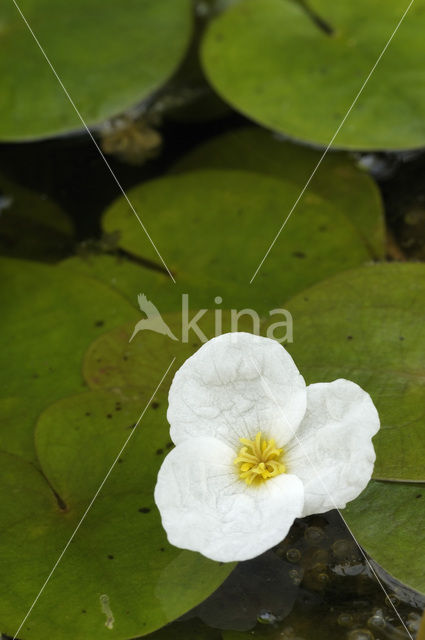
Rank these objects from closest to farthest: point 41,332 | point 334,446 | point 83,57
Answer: point 334,446 → point 41,332 → point 83,57

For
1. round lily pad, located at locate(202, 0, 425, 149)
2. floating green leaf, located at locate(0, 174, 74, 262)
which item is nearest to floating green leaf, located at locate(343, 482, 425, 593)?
round lily pad, located at locate(202, 0, 425, 149)

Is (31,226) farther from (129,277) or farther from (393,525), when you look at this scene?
(393,525)

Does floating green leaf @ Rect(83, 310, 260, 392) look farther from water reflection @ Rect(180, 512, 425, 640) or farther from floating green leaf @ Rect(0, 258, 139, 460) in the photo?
water reflection @ Rect(180, 512, 425, 640)

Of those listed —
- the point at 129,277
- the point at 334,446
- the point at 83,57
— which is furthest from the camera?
the point at 83,57

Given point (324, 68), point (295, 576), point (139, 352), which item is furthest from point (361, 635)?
point (324, 68)

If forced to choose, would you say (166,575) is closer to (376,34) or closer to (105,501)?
(105,501)

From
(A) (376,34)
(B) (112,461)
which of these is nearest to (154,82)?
(A) (376,34)
